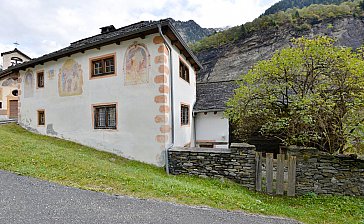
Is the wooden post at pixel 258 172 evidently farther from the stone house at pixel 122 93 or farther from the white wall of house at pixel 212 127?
the white wall of house at pixel 212 127

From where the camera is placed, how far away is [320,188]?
6.82 meters

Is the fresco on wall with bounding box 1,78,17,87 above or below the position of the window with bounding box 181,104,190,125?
above

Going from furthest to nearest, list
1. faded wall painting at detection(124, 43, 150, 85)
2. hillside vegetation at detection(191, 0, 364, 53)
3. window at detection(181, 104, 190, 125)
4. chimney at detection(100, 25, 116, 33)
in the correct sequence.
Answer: hillside vegetation at detection(191, 0, 364, 53) → chimney at detection(100, 25, 116, 33) → window at detection(181, 104, 190, 125) → faded wall painting at detection(124, 43, 150, 85)

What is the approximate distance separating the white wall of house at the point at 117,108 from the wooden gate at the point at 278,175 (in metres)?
3.39

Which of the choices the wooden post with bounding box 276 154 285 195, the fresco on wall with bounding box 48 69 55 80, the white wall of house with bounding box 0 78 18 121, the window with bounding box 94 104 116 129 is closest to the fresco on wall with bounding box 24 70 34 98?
the fresco on wall with bounding box 48 69 55 80

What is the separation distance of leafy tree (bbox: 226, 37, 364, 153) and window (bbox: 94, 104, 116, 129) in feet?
16.9

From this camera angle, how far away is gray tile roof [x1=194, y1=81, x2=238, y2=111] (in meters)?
13.2

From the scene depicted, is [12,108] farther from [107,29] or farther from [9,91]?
[107,29]

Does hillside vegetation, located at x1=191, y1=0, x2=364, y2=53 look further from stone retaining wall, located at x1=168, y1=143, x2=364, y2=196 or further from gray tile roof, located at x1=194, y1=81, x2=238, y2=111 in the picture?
stone retaining wall, located at x1=168, y1=143, x2=364, y2=196

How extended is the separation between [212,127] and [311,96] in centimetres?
640

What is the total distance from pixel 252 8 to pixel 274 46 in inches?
725

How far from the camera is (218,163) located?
754 cm

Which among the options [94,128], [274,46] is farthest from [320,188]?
[274,46]

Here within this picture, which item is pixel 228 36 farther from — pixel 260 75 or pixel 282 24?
pixel 260 75
